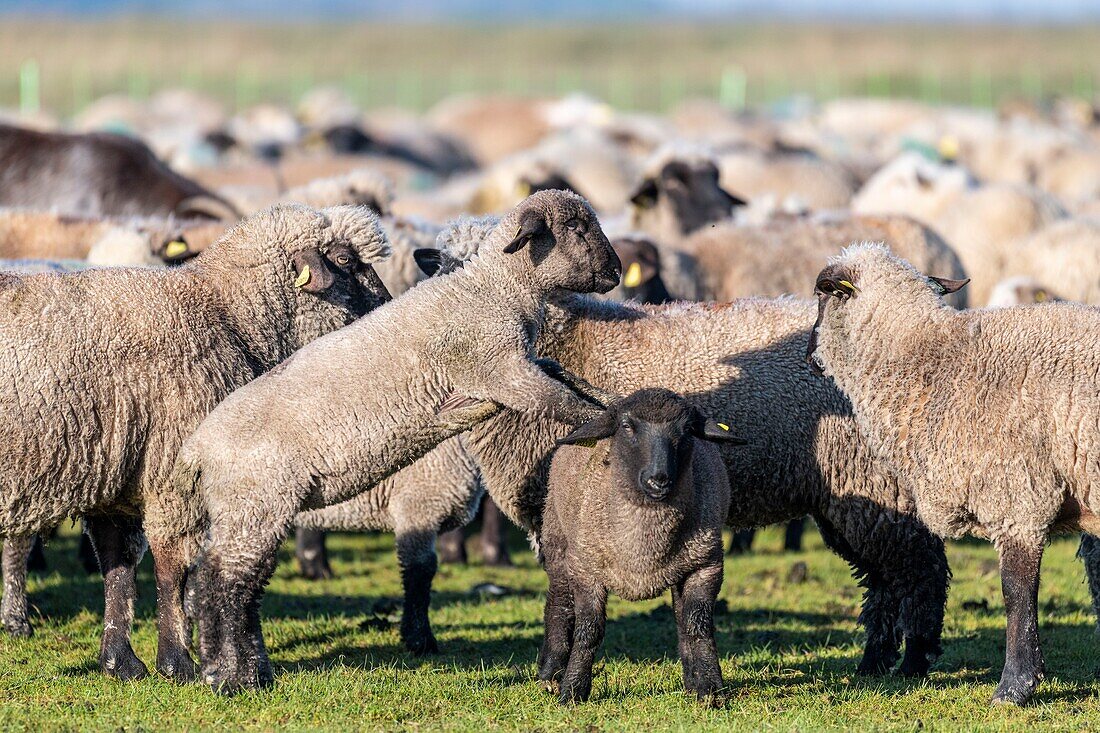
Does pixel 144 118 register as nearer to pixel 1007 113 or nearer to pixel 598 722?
pixel 1007 113

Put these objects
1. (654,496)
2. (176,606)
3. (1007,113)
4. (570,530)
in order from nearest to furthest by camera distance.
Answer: (654,496) → (570,530) → (176,606) → (1007,113)

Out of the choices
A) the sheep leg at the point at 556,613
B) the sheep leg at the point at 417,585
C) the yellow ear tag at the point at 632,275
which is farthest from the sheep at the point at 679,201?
the sheep leg at the point at 556,613

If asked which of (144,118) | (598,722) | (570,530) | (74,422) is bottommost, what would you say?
(598,722)

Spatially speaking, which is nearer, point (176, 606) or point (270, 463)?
point (270, 463)

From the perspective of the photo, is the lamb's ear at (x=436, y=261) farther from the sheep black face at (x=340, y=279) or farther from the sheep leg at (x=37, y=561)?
the sheep leg at (x=37, y=561)

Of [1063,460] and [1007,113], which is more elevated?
[1007,113]

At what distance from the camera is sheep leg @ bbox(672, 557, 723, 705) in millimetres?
5828

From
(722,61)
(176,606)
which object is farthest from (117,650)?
(722,61)

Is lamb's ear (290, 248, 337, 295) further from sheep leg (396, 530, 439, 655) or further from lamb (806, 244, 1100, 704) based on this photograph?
lamb (806, 244, 1100, 704)

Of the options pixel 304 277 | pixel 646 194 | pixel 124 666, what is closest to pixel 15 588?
pixel 124 666

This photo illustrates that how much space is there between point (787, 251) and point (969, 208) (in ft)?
11.3

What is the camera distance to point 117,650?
6.45 meters

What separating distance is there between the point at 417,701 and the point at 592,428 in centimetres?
129

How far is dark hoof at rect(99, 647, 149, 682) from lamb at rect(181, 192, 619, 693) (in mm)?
526
